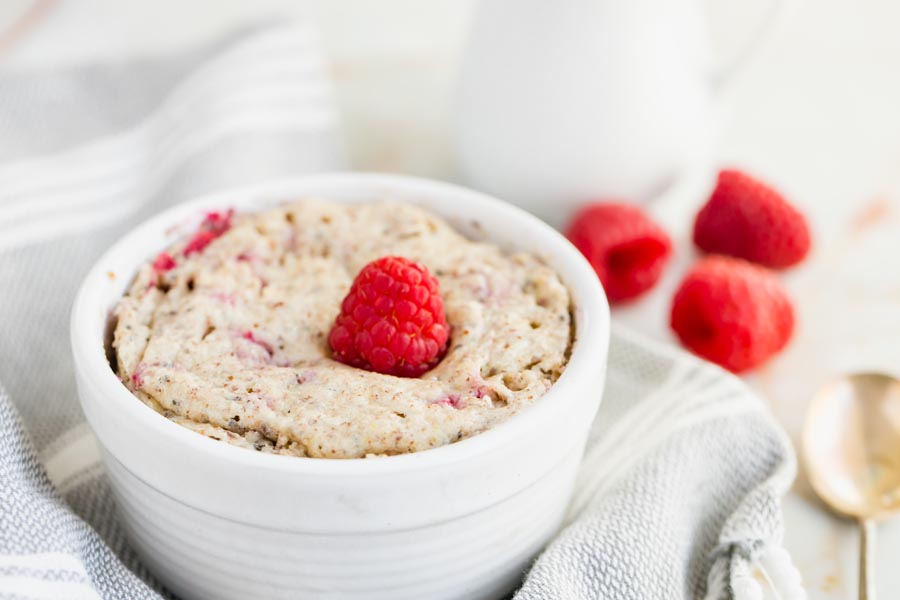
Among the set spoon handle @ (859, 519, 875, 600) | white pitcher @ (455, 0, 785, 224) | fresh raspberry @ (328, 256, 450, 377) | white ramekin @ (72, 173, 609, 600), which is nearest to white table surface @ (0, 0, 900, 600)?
spoon handle @ (859, 519, 875, 600)

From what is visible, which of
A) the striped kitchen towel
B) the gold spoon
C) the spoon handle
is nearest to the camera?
the striped kitchen towel

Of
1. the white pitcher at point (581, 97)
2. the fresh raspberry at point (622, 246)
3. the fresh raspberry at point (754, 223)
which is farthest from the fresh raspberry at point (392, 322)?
the fresh raspberry at point (754, 223)

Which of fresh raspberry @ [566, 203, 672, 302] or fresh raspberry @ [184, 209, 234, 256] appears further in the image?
fresh raspberry @ [566, 203, 672, 302]

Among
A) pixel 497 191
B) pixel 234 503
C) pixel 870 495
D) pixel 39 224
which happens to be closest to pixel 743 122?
pixel 497 191

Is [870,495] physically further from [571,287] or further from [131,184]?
[131,184]

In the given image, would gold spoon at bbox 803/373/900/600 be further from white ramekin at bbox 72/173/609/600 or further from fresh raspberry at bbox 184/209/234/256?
fresh raspberry at bbox 184/209/234/256

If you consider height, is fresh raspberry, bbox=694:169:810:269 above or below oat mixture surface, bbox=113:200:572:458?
below

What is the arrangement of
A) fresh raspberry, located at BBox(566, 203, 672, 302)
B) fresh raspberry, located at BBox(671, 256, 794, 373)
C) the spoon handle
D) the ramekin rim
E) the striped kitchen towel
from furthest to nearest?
fresh raspberry, located at BBox(566, 203, 672, 302)
fresh raspberry, located at BBox(671, 256, 794, 373)
the spoon handle
the striped kitchen towel
the ramekin rim
